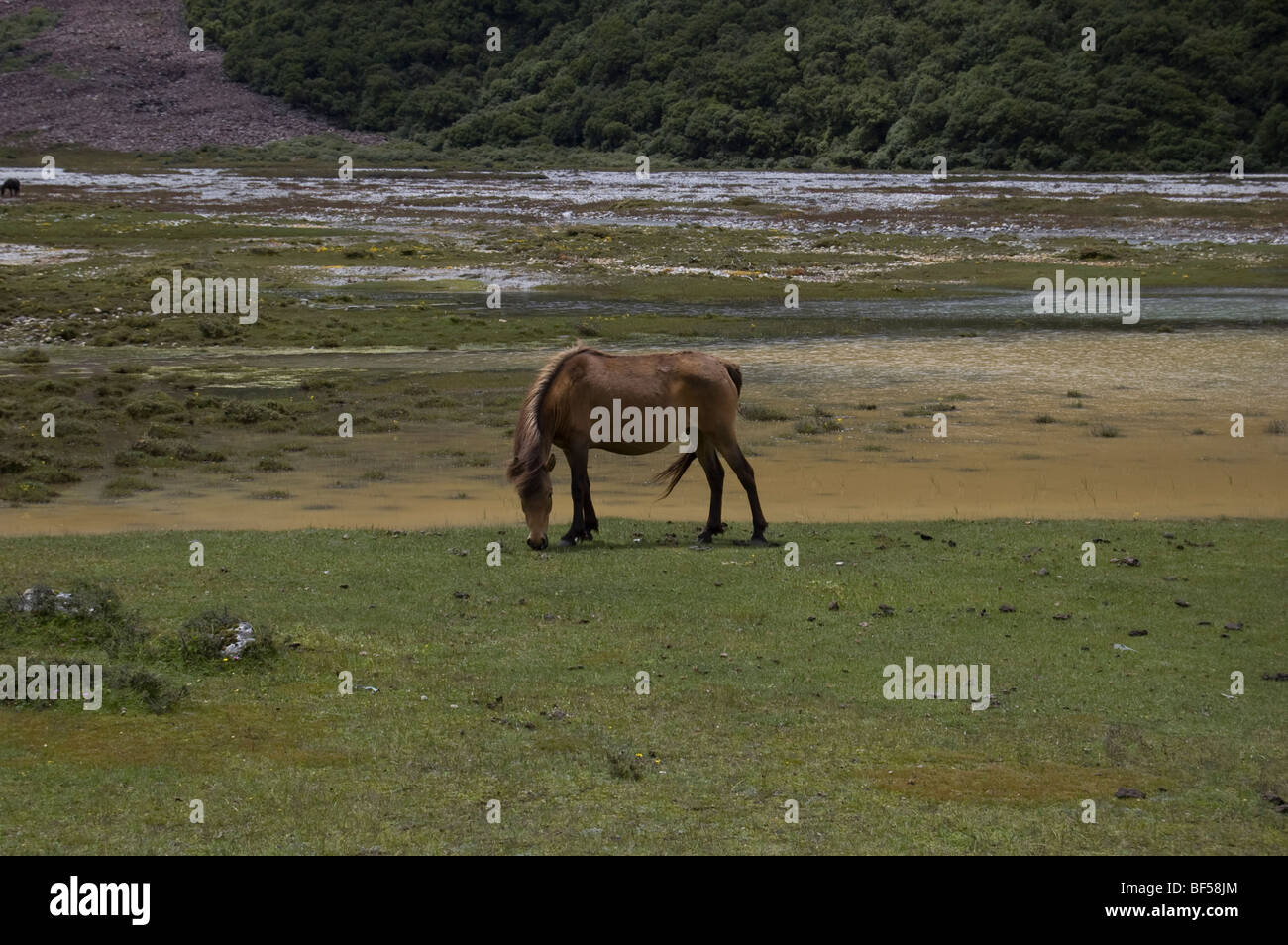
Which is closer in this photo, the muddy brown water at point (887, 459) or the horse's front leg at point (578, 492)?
the horse's front leg at point (578, 492)

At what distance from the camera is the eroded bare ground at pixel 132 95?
462 ft

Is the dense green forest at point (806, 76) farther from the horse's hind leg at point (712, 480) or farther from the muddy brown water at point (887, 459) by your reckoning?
the horse's hind leg at point (712, 480)

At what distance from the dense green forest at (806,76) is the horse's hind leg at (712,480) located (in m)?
92.0

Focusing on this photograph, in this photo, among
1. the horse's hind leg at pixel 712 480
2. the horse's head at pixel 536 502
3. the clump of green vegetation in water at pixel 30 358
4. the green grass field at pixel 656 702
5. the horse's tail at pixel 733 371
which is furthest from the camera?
the clump of green vegetation in water at pixel 30 358

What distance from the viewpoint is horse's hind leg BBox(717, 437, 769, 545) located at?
1689 centimetres

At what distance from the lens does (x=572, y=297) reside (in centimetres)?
4391

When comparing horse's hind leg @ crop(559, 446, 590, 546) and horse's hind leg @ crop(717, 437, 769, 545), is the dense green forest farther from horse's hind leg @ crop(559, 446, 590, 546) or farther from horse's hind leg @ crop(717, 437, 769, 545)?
horse's hind leg @ crop(559, 446, 590, 546)

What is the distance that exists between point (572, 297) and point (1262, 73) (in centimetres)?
7848

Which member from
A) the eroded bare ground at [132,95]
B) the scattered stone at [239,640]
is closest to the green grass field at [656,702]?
the scattered stone at [239,640]

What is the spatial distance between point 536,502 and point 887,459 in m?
8.67

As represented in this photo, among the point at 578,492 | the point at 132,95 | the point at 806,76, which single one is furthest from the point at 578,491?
the point at 132,95

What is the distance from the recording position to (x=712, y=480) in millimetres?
17172

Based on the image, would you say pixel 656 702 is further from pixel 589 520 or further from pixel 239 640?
pixel 589 520

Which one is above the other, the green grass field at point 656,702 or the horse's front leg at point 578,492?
the horse's front leg at point 578,492
